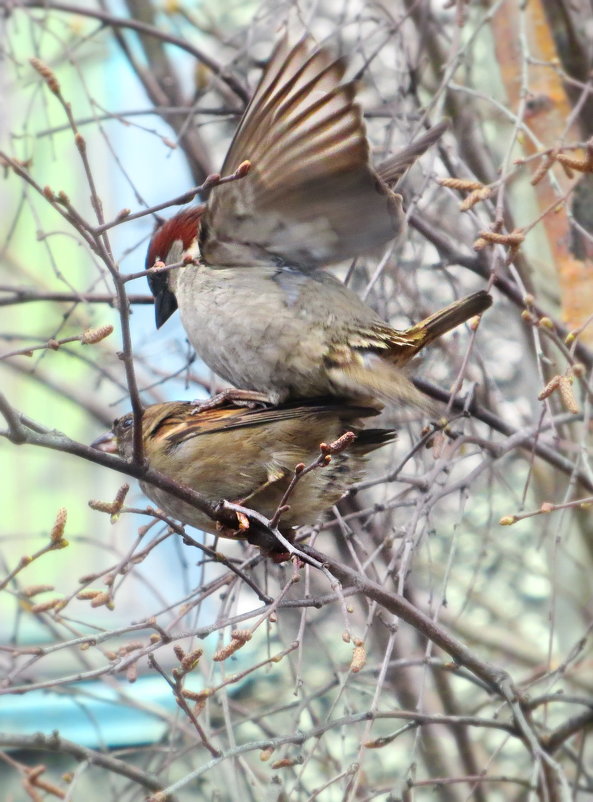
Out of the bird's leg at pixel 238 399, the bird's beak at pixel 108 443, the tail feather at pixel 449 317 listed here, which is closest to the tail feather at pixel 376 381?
the tail feather at pixel 449 317

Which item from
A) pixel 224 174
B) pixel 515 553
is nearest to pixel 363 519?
pixel 224 174

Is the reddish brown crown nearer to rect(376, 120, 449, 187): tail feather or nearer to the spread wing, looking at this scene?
the spread wing

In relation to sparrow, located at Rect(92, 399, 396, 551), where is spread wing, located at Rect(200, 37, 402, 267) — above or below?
above

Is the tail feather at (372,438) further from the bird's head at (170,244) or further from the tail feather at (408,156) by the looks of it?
the bird's head at (170,244)

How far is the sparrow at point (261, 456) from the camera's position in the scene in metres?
2.79

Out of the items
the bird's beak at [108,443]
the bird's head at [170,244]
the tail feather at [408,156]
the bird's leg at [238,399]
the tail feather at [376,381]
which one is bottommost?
the tail feather at [376,381]

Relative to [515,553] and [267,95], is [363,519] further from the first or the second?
[515,553]

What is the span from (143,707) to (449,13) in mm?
4317

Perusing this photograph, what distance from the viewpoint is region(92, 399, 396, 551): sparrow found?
9.16ft

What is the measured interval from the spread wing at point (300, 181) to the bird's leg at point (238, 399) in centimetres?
40

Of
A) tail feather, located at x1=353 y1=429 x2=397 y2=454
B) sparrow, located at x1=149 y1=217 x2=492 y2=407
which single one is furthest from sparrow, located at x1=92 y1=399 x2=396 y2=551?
sparrow, located at x1=149 y1=217 x2=492 y2=407

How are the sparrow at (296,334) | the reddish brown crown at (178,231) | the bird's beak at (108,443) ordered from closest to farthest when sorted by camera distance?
the sparrow at (296,334) → the bird's beak at (108,443) → the reddish brown crown at (178,231)

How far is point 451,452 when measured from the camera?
119 inches

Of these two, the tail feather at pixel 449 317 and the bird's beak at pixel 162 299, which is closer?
the tail feather at pixel 449 317
